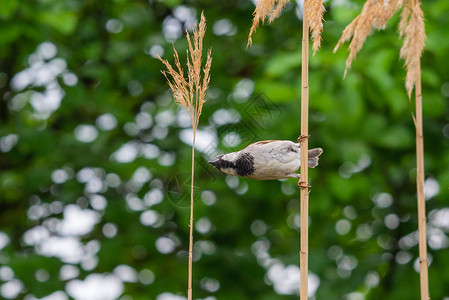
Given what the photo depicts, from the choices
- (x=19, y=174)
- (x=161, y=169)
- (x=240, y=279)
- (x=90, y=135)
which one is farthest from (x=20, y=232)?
(x=240, y=279)

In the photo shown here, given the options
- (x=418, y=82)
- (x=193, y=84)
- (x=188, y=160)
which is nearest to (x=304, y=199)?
(x=193, y=84)

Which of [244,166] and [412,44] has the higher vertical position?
[412,44]

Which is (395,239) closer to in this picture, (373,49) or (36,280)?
(373,49)

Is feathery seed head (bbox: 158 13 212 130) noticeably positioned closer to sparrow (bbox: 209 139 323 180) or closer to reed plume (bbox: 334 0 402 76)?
sparrow (bbox: 209 139 323 180)

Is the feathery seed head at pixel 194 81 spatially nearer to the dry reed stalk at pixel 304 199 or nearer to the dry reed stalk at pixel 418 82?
the dry reed stalk at pixel 304 199

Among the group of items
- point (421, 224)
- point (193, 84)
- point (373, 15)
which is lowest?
point (421, 224)

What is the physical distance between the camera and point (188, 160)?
2.38m

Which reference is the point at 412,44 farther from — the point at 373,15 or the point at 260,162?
the point at 260,162

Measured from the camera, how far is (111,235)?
2924 mm

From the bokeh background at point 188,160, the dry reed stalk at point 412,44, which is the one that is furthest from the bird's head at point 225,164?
the bokeh background at point 188,160

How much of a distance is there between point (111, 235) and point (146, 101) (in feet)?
2.43

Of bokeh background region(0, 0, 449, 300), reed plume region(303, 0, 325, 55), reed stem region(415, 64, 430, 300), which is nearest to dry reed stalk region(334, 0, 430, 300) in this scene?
reed stem region(415, 64, 430, 300)

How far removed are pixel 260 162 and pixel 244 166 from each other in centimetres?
2

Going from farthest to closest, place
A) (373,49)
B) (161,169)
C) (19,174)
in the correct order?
(19,174)
(161,169)
(373,49)
